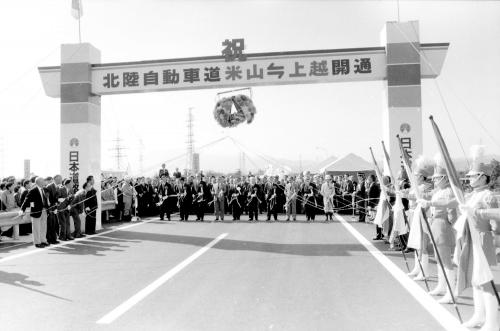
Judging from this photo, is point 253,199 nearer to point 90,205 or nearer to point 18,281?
point 90,205

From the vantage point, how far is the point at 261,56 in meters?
14.0

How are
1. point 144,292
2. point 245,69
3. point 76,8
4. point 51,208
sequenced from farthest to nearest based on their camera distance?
point 76,8, point 245,69, point 51,208, point 144,292

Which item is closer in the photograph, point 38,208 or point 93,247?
point 93,247

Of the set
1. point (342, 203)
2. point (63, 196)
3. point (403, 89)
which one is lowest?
point (342, 203)

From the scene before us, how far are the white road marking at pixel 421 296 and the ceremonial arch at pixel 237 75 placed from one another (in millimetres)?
4353

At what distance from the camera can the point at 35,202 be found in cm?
1138

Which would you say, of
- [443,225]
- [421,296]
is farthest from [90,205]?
[443,225]

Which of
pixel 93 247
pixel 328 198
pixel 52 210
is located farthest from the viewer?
pixel 328 198

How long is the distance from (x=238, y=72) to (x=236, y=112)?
1.85 m

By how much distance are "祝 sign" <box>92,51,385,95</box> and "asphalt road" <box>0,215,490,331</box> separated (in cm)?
519

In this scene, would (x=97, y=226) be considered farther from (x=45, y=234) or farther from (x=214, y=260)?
(x=214, y=260)

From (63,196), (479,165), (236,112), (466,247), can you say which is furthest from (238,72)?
(466,247)

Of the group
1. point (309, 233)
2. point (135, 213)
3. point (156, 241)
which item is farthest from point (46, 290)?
point (135, 213)

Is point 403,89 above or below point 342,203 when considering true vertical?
above
